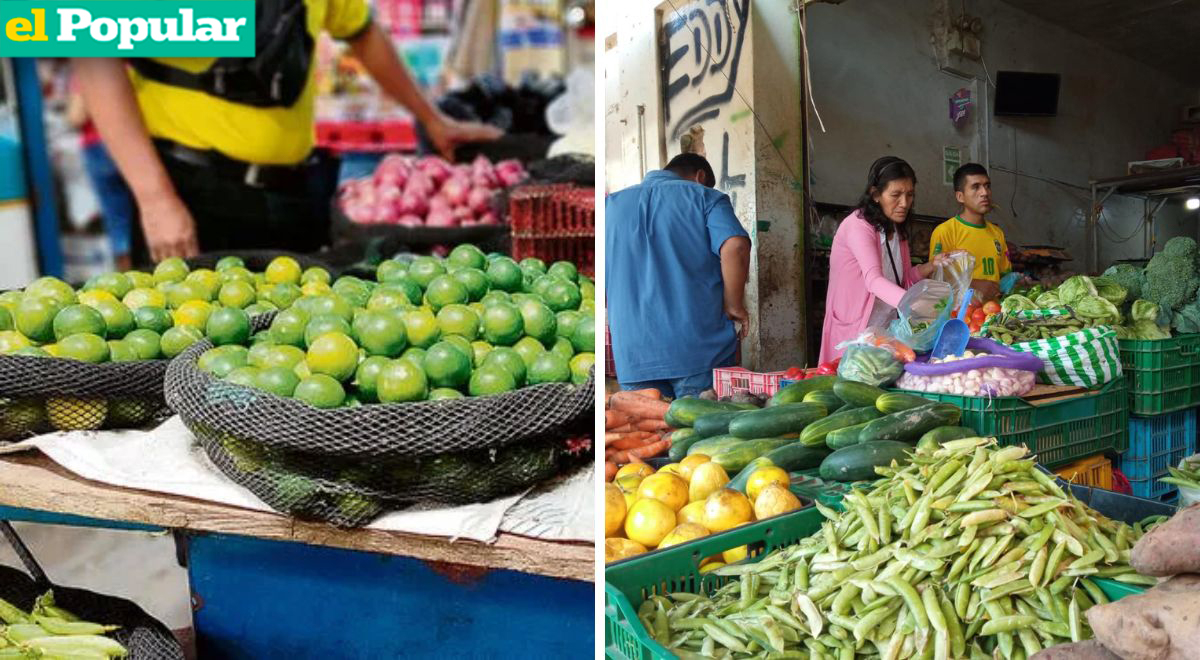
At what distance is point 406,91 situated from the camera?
2.08 metres

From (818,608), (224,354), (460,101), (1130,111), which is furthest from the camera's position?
(460,101)

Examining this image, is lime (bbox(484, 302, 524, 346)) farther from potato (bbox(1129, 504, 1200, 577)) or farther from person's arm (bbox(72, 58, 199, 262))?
potato (bbox(1129, 504, 1200, 577))

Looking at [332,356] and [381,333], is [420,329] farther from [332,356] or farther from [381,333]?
[332,356]

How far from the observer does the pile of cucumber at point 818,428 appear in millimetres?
1904

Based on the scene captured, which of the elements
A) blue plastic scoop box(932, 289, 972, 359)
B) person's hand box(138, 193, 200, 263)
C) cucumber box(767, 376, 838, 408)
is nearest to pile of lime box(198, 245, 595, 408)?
person's hand box(138, 193, 200, 263)

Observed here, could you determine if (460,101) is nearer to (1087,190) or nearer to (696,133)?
(696,133)

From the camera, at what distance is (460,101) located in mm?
2129

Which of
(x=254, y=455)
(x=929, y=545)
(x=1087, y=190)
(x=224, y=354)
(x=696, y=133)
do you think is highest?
(x=696, y=133)

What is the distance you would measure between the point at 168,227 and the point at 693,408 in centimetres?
155

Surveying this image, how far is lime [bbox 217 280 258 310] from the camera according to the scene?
2.34m

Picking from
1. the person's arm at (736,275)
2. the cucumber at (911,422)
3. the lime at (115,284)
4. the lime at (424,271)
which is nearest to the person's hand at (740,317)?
the person's arm at (736,275)

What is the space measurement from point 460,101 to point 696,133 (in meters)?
0.59

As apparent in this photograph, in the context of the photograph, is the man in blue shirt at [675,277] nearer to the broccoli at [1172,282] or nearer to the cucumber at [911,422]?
the cucumber at [911,422]

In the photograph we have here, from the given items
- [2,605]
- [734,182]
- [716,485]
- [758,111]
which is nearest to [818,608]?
[716,485]
